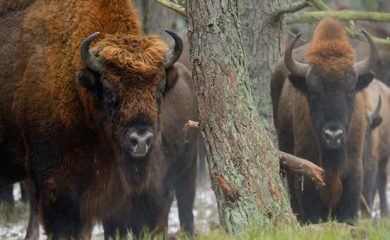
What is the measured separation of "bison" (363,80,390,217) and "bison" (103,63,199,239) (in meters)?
2.35

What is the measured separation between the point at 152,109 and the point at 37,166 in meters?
1.13

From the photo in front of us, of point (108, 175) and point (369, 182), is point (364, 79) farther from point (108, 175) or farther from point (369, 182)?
point (108, 175)

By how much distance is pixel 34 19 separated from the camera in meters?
9.21

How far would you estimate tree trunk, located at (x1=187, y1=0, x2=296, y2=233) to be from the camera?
25.5 feet

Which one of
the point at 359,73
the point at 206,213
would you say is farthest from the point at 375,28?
the point at 359,73

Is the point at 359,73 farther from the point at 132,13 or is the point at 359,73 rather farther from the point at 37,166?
the point at 37,166

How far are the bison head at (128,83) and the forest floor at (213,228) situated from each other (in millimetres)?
966

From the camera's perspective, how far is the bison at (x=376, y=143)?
14062 millimetres

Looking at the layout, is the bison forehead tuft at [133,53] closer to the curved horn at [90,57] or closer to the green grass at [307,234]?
the curved horn at [90,57]

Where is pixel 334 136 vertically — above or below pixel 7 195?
above

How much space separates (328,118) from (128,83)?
3.21 m

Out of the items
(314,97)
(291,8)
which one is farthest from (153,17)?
(291,8)

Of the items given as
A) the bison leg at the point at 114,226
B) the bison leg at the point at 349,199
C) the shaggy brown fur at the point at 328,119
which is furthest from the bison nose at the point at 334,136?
the bison leg at the point at 114,226

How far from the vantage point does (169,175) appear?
1182 cm
